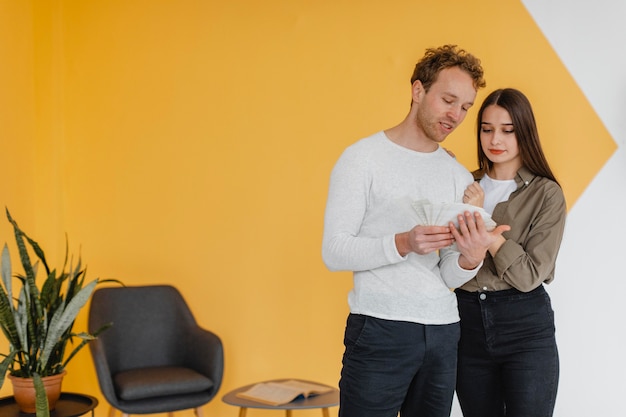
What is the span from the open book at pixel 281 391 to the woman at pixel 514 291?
1191mm

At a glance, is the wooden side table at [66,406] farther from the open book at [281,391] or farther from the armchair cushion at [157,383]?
the open book at [281,391]

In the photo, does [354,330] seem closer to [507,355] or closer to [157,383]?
[507,355]

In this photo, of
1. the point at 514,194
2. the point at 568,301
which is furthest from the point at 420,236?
the point at 568,301

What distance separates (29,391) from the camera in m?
3.31

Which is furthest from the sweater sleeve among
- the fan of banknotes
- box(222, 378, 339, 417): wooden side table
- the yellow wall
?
the yellow wall

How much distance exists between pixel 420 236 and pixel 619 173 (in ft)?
8.02

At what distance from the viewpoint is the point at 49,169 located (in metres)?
4.45

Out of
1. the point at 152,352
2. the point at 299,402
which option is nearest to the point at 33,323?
the point at 152,352

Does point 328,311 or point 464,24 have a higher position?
point 464,24

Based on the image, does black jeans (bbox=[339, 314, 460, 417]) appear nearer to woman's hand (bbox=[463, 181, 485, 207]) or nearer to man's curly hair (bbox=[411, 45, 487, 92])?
woman's hand (bbox=[463, 181, 485, 207])

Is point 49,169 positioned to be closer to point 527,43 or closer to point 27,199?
point 27,199

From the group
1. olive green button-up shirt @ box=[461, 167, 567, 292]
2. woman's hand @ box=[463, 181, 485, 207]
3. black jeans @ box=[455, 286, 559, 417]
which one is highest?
woman's hand @ box=[463, 181, 485, 207]

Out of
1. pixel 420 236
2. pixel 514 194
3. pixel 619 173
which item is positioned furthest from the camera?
pixel 619 173

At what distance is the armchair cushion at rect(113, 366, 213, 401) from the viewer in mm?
3686
